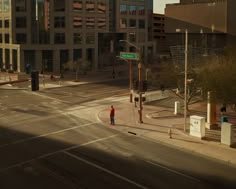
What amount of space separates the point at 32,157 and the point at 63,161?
214cm

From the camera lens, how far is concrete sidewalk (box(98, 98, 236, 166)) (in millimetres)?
25667

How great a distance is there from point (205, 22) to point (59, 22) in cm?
3982

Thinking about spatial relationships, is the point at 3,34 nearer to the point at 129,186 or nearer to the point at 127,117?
the point at 127,117

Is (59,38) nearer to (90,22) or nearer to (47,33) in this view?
(47,33)

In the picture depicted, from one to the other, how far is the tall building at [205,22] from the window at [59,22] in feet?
103

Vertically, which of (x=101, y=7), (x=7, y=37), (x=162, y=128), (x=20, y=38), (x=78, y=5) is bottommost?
(x=162, y=128)

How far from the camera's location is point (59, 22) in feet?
277

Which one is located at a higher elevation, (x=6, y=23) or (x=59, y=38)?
(x=6, y=23)

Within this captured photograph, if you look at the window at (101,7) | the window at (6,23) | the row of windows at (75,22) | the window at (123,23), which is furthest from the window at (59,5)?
the window at (123,23)

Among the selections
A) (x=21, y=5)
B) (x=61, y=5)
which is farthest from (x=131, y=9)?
(x=21, y=5)

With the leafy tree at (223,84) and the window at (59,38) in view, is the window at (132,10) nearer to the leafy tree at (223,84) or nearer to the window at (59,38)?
the window at (59,38)

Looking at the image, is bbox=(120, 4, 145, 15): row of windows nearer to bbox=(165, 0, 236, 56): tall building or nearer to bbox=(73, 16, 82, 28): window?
bbox=(165, 0, 236, 56): tall building

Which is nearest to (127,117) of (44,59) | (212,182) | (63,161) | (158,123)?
(158,123)

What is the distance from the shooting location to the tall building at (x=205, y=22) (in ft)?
322
